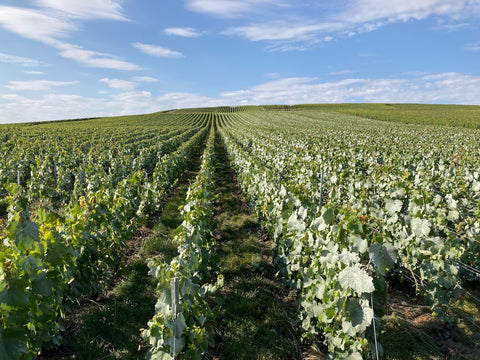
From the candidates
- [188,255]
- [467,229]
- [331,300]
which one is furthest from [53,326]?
[467,229]

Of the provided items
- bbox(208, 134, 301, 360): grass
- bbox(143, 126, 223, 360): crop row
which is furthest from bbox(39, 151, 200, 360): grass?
bbox(208, 134, 301, 360): grass

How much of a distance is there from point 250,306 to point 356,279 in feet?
6.76

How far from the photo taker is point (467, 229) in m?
5.30

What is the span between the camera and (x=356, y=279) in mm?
2781

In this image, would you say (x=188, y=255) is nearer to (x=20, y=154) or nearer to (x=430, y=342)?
(x=430, y=342)

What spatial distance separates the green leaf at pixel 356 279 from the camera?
A: 8.84 feet

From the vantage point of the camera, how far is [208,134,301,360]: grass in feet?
11.9

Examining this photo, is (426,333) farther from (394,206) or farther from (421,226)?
(394,206)

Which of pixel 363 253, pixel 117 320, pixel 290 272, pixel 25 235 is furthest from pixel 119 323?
pixel 363 253

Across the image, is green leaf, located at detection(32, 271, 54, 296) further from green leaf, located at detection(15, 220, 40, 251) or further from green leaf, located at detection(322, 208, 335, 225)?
green leaf, located at detection(322, 208, 335, 225)

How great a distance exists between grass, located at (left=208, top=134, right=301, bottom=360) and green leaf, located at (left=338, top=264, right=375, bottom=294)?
139 centimetres

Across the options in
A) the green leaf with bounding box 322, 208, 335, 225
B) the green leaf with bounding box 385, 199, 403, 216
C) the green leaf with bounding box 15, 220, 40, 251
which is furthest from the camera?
the green leaf with bounding box 385, 199, 403, 216

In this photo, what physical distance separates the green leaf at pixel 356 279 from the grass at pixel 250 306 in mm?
1394

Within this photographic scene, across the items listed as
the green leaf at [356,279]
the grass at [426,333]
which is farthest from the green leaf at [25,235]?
the grass at [426,333]
